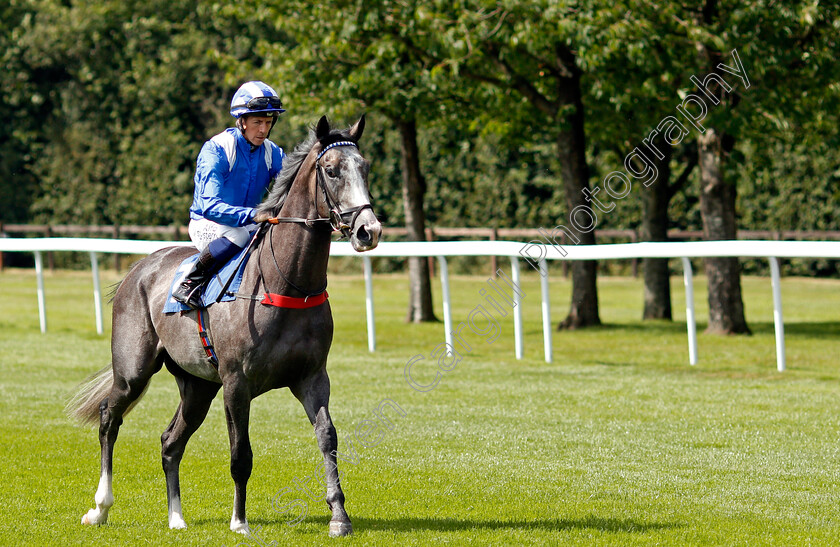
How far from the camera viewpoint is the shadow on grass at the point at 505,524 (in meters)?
5.31

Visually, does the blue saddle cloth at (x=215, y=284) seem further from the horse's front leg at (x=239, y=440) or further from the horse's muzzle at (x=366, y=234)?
the horse's muzzle at (x=366, y=234)

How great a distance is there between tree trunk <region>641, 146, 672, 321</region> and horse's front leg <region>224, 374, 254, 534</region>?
11.7 meters

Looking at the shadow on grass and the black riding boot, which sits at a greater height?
the black riding boot

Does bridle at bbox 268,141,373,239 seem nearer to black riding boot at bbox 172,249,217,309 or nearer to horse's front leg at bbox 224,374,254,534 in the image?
black riding boot at bbox 172,249,217,309

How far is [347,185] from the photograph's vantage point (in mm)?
4973

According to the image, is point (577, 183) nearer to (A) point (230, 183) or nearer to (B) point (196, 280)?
(A) point (230, 183)

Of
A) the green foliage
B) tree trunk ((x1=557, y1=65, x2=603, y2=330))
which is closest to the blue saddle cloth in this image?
the green foliage

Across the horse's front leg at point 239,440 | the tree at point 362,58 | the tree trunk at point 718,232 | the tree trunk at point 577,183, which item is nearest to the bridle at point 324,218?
the horse's front leg at point 239,440

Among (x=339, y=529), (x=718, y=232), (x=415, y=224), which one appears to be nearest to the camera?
(x=339, y=529)

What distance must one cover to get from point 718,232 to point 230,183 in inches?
385

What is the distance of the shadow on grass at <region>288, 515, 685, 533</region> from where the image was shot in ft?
17.4

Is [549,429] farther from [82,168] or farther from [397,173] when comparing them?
[82,168]

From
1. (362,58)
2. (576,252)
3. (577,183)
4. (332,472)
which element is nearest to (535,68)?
(577,183)

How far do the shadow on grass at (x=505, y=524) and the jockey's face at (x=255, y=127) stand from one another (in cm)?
200
